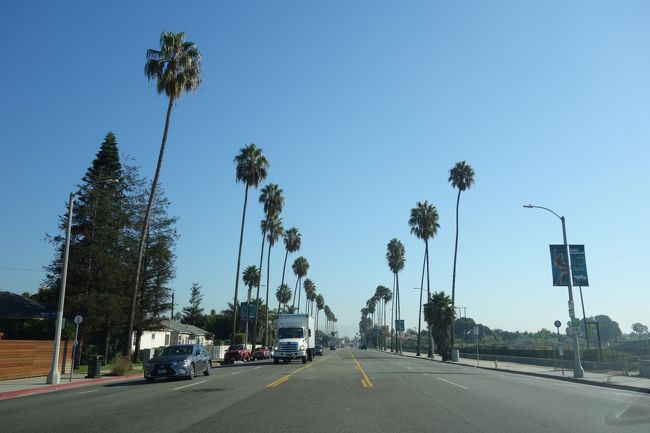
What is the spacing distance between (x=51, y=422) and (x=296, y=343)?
29.4 m

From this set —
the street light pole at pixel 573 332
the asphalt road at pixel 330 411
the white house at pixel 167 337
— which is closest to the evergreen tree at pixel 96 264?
the asphalt road at pixel 330 411

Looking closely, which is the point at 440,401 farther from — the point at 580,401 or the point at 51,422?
the point at 51,422

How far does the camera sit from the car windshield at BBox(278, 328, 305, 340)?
40.5 m

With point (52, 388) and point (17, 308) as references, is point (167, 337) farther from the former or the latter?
point (52, 388)

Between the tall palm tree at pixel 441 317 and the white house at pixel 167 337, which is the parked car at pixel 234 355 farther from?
the tall palm tree at pixel 441 317

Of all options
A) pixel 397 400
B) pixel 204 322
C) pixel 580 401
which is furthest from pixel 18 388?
pixel 204 322

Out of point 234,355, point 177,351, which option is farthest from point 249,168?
point 177,351

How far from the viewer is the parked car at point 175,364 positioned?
23.3 m

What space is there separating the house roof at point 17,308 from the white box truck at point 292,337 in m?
19.6

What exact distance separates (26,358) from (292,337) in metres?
19.1

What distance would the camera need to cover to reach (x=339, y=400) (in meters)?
14.9

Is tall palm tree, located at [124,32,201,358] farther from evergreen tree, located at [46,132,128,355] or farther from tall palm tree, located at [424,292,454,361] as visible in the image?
tall palm tree, located at [424,292,454,361]

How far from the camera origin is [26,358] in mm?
26938

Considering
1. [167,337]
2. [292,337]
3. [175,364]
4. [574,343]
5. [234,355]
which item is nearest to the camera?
[175,364]
